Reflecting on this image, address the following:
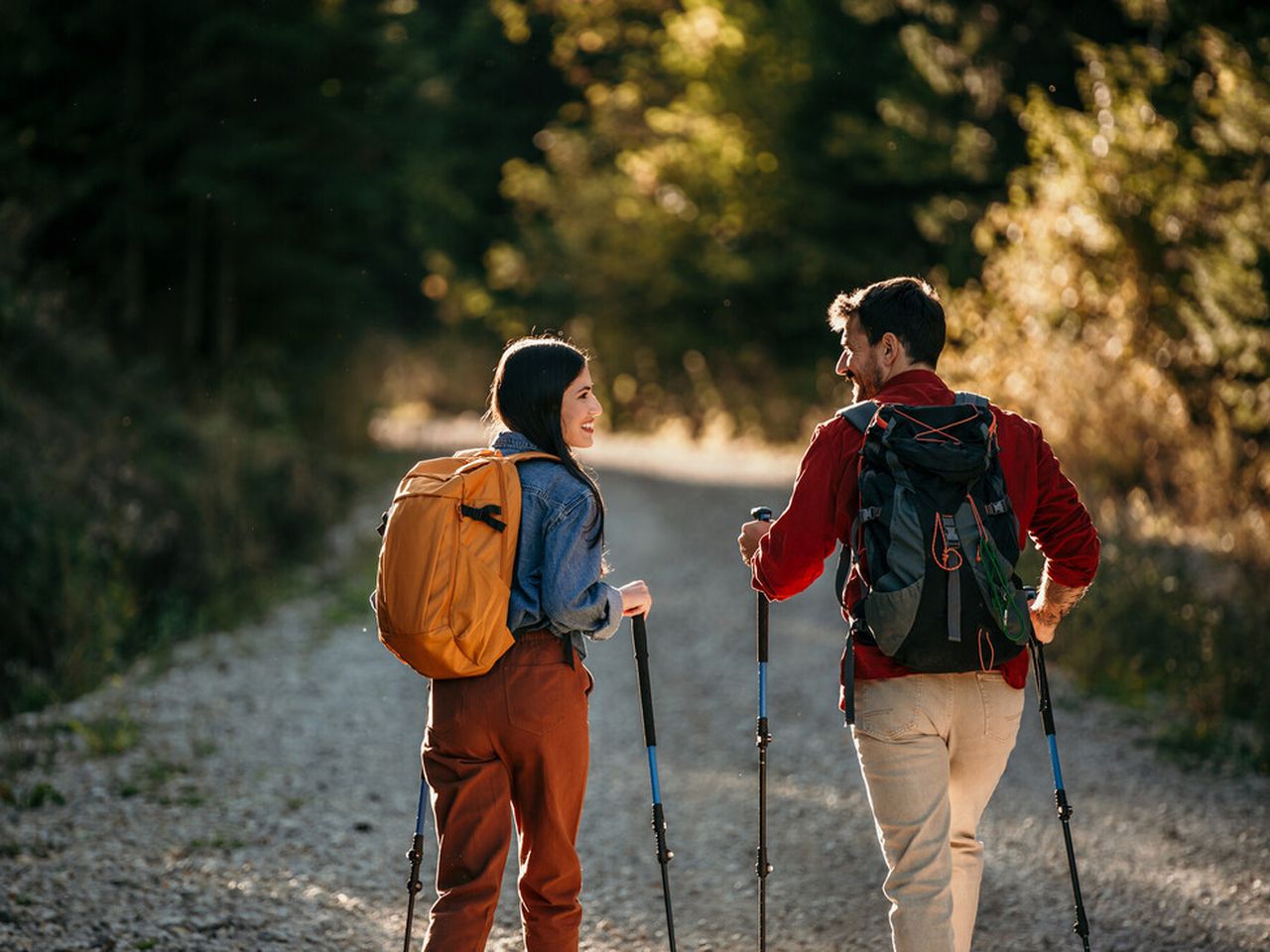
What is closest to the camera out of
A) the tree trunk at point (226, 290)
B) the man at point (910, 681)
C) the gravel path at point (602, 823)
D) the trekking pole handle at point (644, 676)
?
the man at point (910, 681)

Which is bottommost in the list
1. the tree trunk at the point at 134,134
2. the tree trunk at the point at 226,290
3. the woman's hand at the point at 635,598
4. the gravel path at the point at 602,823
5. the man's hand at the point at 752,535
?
the gravel path at the point at 602,823

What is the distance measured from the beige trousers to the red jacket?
0.24 ft

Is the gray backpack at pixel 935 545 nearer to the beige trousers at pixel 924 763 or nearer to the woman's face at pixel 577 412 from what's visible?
the beige trousers at pixel 924 763

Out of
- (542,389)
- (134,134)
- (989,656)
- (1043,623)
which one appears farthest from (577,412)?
(134,134)

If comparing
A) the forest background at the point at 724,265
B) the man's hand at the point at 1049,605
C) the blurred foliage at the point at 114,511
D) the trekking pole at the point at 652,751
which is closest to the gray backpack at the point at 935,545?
the man's hand at the point at 1049,605

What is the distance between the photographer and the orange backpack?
3.51m

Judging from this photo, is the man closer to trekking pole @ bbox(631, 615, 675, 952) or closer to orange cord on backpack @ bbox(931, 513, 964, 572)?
orange cord on backpack @ bbox(931, 513, 964, 572)

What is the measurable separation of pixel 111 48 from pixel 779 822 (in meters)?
13.7

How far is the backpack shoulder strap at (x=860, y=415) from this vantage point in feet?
11.8

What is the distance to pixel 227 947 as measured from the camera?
4.85m

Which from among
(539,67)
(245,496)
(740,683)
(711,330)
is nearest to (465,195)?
(539,67)

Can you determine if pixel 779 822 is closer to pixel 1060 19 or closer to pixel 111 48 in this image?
pixel 111 48

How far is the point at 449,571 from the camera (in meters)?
3.53

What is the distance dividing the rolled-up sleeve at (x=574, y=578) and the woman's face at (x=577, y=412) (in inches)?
7.5
